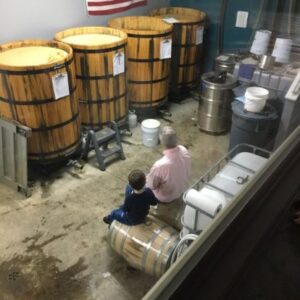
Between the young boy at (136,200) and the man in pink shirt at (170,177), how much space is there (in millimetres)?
534

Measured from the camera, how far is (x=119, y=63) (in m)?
4.08

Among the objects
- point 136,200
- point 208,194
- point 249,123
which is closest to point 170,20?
point 249,123

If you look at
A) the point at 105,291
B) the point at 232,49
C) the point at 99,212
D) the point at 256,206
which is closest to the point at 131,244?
the point at 105,291

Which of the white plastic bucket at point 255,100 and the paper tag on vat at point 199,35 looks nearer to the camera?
the white plastic bucket at point 255,100

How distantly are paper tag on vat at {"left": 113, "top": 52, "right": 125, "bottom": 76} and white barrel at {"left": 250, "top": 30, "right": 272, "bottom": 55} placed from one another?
194cm

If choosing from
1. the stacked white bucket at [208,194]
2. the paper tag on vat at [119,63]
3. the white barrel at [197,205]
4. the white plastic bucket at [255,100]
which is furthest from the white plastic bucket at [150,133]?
the white barrel at [197,205]

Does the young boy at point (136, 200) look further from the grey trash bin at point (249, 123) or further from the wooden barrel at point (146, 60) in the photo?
the wooden barrel at point (146, 60)

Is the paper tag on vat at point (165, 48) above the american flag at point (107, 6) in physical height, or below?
below

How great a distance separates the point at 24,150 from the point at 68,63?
1026mm

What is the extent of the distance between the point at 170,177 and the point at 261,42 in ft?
8.76

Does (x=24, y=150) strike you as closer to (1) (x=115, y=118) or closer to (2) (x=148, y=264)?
(1) (x=115, y=118)

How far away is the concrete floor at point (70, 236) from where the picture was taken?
2635 millimetres

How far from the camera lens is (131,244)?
101 inches

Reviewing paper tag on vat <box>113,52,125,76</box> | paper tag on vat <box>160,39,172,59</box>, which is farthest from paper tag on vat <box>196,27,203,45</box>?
paper tag on vat <box>113,52,125,76</box>
